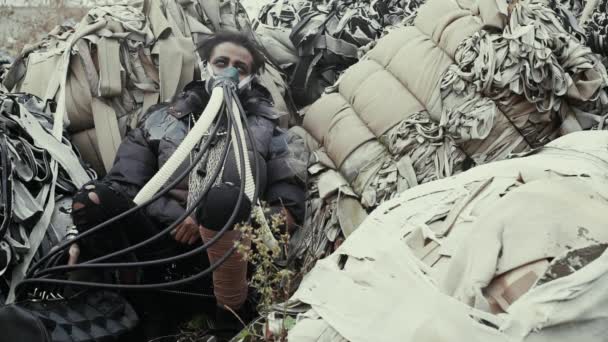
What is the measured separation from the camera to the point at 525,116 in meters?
2.57

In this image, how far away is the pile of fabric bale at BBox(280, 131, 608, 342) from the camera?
3.97 ft

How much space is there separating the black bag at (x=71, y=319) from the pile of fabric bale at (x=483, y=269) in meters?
0.78

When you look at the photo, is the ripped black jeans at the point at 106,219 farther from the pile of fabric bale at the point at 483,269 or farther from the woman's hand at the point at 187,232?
the pile of fabric bale at the point at 483,269

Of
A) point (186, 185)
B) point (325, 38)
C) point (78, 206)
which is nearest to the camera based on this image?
point (78, 206)

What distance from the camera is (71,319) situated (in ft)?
7.34

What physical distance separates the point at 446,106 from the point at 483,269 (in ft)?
4.77

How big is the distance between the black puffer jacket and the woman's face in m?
0.10

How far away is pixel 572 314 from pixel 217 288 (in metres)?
1.40

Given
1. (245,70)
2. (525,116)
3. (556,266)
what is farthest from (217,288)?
(556,266)

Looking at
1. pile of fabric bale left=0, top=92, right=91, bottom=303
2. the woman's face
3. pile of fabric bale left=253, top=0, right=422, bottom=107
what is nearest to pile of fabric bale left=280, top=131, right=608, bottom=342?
pile of fabric bale left=0, top=92, right=91, bottom=303

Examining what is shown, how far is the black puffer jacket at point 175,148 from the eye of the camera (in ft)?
8.79

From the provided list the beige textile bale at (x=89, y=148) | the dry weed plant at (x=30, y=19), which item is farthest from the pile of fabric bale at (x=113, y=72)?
the dry weed plant at (x=30, y=19)

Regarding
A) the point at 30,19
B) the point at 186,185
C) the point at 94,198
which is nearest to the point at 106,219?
the point at 94,198

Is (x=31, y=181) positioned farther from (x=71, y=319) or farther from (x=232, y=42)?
(x=232, y=42)
